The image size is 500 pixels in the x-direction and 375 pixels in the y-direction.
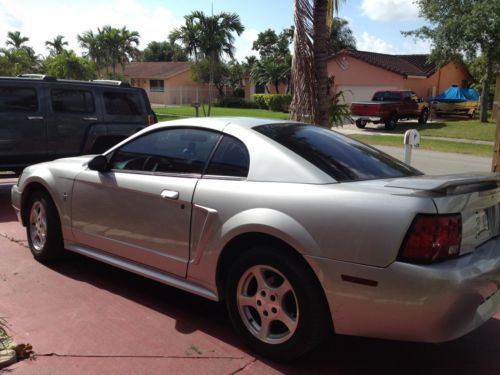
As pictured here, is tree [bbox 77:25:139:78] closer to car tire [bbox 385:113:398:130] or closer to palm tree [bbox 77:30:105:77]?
palm tree [bbox 77:30:105:77]

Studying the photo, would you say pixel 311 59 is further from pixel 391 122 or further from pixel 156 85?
pixel 156 85

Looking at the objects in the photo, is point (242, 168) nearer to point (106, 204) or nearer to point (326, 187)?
point (326, 187)

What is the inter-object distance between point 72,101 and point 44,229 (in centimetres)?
428

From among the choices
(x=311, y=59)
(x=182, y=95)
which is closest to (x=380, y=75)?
(x=182, y=95)

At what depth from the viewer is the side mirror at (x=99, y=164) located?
455 centimetres

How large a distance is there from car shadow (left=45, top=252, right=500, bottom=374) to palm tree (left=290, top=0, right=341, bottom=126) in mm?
4710

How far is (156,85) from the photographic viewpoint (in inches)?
2160

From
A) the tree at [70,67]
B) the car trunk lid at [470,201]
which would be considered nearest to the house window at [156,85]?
the tree at [70,67]

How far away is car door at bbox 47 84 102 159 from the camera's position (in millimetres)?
8633

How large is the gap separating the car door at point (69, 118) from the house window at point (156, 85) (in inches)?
1811

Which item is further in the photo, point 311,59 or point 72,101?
point 72,101

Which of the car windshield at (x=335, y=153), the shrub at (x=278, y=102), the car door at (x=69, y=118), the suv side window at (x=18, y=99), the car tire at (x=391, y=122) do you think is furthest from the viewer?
the shrub at (x=278, y=102)

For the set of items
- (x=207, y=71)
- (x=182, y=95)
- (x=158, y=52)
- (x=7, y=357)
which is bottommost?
(x=7, y=357)

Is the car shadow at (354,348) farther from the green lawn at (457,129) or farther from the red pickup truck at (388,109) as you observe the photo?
the red pickup truck at (388,109)
